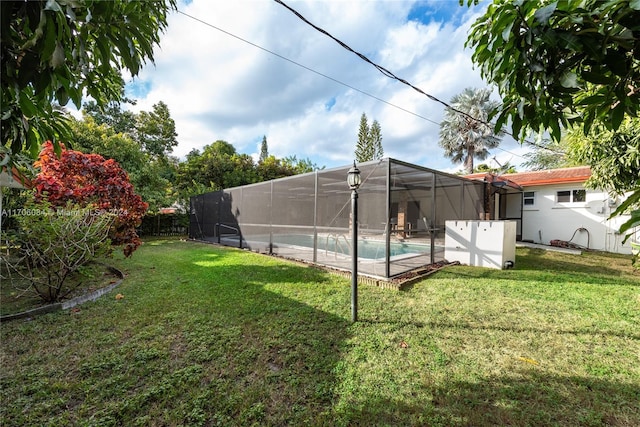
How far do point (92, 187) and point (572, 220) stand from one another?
15394mm

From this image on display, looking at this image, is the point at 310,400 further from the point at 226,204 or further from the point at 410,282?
the point at 226,204

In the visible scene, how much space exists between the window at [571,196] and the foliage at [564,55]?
40.9 feet

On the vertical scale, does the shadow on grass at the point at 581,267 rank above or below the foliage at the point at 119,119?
below

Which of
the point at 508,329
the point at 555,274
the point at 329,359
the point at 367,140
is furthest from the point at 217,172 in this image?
the point at 367,140

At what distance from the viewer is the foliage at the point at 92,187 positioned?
4.85 metres

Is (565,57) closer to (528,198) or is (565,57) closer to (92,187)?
(92,187)

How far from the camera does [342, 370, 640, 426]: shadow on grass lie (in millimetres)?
1723

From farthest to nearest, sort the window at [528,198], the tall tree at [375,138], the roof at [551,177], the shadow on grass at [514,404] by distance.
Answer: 1. the tall tree at [375,138]
2. the window at [528,198]
3. the roof at [551,177]
4. the shadow on grass at [514,404]

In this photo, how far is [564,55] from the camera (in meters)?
0.98

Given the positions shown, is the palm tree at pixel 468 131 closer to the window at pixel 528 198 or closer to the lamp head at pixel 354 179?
the window at pixel 528 198

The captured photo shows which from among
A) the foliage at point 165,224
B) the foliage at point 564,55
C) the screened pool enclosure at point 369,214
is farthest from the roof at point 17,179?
the foliage at point 165,224

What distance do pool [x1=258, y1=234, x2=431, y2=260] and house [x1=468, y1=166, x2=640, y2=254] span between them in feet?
16.5

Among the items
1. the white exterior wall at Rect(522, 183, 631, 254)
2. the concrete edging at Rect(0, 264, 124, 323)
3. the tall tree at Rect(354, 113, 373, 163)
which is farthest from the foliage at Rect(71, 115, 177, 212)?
the tall tree at Rect(354, 113, 373, 163)

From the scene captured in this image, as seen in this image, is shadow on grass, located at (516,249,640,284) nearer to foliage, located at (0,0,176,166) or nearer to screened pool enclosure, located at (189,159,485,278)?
screened pool enclosure, located at (189,159,485,278)
